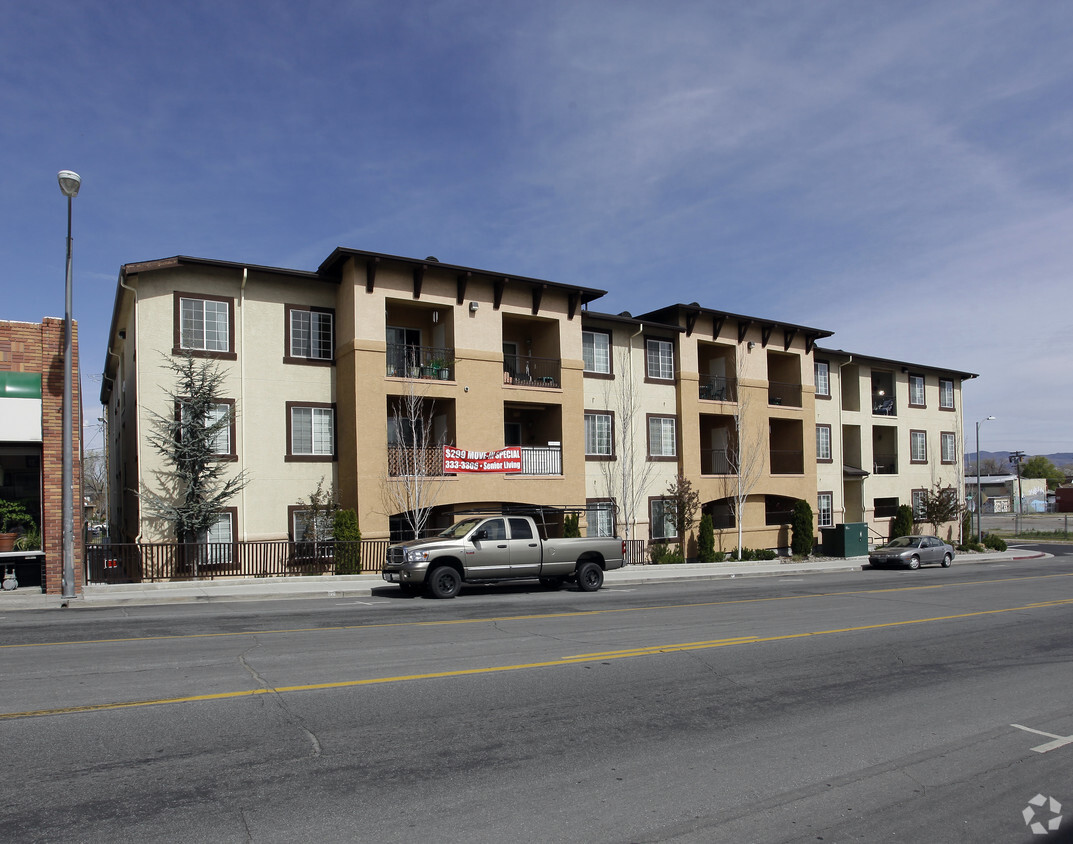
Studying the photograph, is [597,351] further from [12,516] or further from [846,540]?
[12,516]

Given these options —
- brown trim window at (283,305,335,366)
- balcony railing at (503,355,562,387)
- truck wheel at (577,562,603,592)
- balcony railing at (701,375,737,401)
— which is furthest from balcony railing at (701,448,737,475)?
brown trim window at (283,305,335,366)

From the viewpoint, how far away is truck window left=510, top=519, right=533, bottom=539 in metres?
19.0

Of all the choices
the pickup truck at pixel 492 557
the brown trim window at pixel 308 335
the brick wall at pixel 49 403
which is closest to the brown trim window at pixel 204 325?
the brown trim window at pixel 308 335

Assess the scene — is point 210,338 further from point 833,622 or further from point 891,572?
point 891,572

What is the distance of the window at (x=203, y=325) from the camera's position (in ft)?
77.6

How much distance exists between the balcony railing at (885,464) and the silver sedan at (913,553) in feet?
32.9

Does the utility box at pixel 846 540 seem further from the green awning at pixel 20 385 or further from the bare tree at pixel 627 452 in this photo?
the green awning at pixel 20 385

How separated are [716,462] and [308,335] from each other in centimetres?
1905

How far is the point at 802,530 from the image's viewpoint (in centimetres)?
3684

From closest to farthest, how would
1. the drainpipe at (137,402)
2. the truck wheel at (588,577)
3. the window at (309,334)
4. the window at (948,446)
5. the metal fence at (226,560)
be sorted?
the truck wheel at (588,577), the metal fence at (226,560), the drainpipe at (137,402), the window at (309,334), the window at (948,446)

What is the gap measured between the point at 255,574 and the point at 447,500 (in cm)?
632

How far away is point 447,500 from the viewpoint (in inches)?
1029

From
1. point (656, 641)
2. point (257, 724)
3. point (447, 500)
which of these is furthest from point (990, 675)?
point (447, 500)

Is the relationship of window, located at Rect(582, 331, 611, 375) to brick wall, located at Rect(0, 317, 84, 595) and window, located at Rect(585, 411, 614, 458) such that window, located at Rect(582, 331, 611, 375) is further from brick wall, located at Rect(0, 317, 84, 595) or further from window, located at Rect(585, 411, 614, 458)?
brick wall, located at Rect(0, 317, 84, 595)
